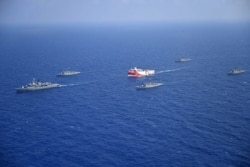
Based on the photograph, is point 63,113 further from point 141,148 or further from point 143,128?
point 141,148

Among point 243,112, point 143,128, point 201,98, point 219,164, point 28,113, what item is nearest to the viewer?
point 219,164

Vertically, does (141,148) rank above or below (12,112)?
below

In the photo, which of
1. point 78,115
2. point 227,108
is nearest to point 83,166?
point 78,115

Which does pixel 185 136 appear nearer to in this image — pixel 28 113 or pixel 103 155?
pixel 103 155

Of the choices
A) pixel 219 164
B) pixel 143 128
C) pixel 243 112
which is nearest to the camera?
pixel 219 164

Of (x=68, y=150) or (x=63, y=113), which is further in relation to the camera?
(x=63, y=113)

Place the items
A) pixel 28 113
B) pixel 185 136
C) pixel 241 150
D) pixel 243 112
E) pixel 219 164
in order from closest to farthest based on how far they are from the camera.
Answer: pixel 219 164 → pixel 241 150 → pixel 185 136 → pixel 243 112 → pixel 28 113

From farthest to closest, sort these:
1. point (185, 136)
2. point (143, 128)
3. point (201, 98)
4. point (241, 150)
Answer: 1. point (201, 98)
2. point (143, 128)
3. point (185, 136)
4. point (241, 150)

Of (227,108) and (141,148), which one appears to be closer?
(141,148)

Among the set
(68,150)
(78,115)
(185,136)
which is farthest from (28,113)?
(185,136)
